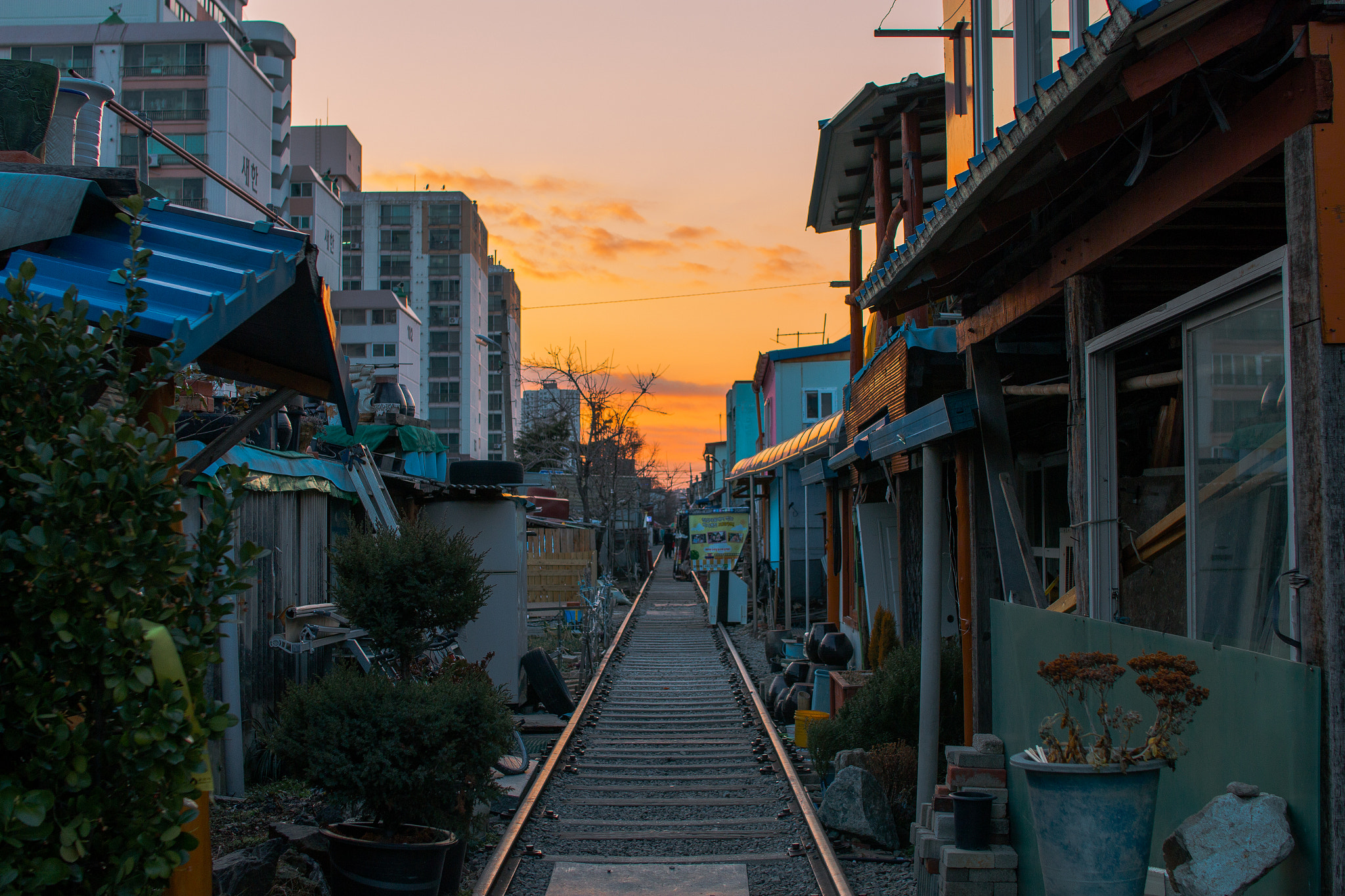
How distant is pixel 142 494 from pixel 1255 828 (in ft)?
10.9

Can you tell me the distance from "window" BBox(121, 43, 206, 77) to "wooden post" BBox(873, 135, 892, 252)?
45.0 m

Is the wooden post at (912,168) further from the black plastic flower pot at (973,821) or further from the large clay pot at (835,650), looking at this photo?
the black plastic flower pot at (973,821)

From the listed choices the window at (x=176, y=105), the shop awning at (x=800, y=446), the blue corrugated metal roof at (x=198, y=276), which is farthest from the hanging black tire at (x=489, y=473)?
the window at (x=176, y=105)

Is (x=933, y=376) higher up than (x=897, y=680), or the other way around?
(x=933, y=376)

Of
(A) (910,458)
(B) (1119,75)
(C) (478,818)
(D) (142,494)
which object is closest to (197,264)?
(D) (142,494)

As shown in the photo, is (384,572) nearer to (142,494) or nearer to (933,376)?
(933,376)

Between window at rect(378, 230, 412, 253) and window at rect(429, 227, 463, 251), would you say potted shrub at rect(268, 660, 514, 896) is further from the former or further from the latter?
window at rect(378, 230, 412, 253)

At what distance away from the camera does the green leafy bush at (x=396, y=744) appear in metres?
5.88

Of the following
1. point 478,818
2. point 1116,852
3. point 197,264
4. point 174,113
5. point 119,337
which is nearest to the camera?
point 119,337

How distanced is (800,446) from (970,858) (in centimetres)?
1146

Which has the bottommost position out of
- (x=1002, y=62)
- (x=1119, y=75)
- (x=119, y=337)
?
(x=119, y=337)

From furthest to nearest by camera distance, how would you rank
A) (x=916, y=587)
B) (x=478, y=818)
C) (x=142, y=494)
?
(x=916, y=587) → (x=478, y=818) → (x=142, y=494)

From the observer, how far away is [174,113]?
4828cm

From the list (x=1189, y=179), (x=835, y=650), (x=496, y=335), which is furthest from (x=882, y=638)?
(x=496, y=335)
